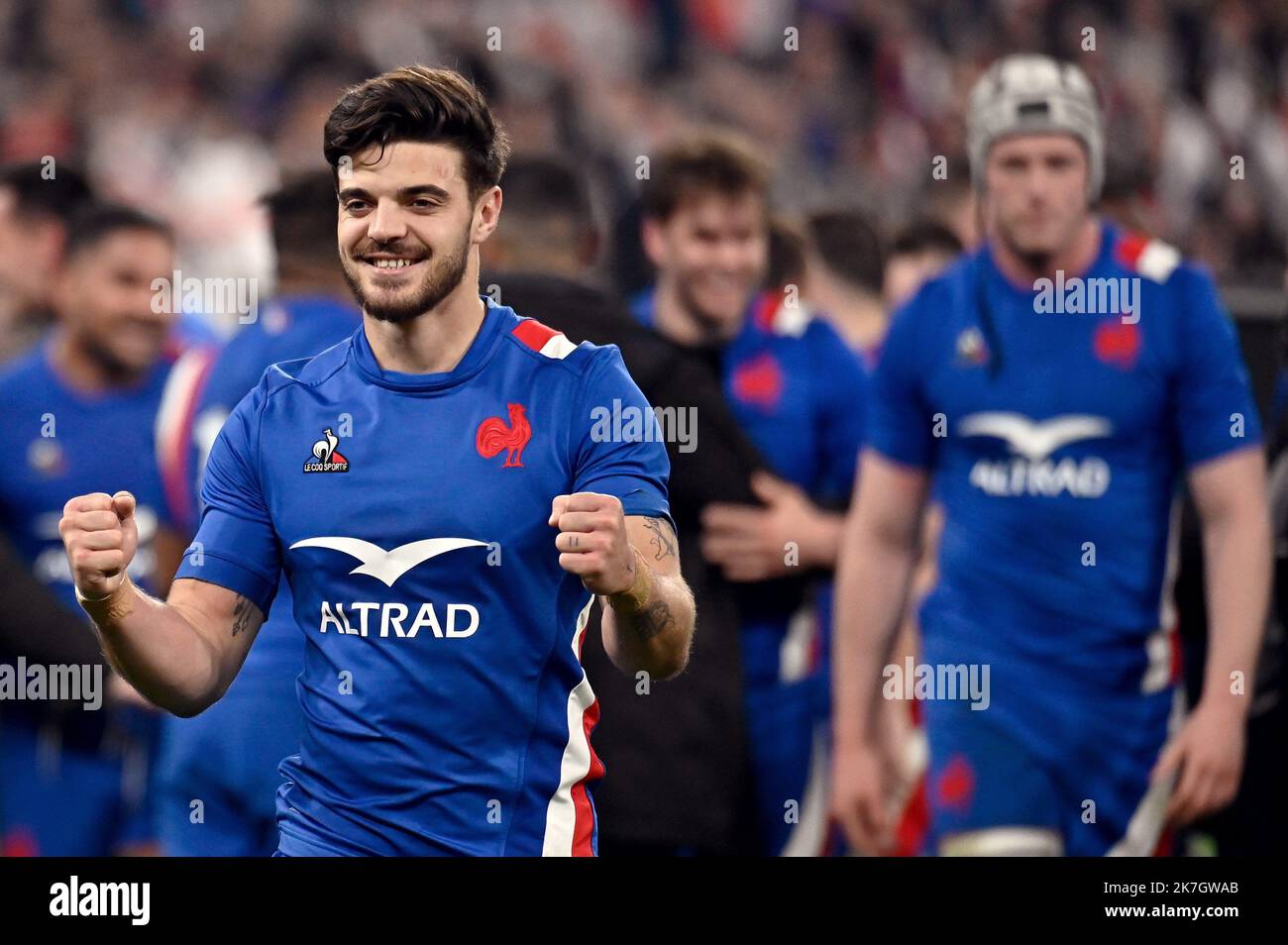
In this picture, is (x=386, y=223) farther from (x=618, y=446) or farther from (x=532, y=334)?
(x=618, y=446)

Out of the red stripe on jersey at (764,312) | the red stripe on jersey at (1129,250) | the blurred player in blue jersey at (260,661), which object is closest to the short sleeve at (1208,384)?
the red stripe on jersey at (1129,250)

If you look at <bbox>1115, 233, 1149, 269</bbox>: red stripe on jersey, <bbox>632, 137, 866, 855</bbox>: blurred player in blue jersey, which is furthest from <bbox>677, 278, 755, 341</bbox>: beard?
<bbox>1115, 233, 1149, 269</bbox>: red stripe on jersey

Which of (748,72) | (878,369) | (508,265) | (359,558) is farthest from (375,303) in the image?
(748,72)

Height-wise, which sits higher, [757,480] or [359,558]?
[757,480]

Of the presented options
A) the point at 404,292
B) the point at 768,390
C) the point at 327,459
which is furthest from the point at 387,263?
the point at 768,390

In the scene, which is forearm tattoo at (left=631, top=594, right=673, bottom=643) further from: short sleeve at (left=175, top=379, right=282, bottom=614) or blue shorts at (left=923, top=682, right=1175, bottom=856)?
blue shorts at (left=923, top=682, right=1175, bottom=856)

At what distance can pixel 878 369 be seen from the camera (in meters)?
6.47

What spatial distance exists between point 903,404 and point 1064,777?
114cm

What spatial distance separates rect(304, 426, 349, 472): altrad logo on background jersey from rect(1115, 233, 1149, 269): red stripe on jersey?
3021mm

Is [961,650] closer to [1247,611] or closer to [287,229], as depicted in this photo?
[1247,611]

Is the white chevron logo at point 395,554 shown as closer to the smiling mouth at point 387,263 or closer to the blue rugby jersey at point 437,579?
the blue rugby jersey at point 437,579

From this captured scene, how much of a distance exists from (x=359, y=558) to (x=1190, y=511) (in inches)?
125

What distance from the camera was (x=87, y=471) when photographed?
7.24 meters
